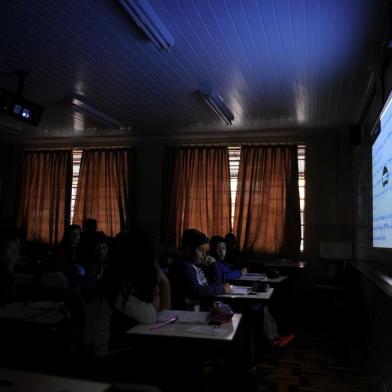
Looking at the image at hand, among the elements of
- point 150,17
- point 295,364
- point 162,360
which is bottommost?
point 295,364

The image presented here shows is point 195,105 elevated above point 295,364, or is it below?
above

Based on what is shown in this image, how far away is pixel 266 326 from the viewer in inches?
174

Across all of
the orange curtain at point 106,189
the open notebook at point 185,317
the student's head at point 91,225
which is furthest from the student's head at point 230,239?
the open notebook at point 185,317

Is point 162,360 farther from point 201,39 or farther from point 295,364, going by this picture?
point 201,39

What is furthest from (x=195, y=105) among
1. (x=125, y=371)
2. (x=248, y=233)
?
(x=125, y=371)

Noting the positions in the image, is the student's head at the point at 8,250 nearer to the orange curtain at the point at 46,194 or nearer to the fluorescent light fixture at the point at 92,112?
the fluorescent light fixture at the point at 92,112

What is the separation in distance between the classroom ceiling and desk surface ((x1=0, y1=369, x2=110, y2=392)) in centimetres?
286

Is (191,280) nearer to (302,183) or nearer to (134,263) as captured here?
(134,263)

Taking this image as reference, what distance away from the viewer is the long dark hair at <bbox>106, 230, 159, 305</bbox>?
2137 mm

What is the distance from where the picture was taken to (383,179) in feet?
11.6

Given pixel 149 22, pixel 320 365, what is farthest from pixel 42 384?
pixel 320 365

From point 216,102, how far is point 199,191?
7.98 feet

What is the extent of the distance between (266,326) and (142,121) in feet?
13.1

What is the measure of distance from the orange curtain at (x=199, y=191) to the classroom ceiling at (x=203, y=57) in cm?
118
